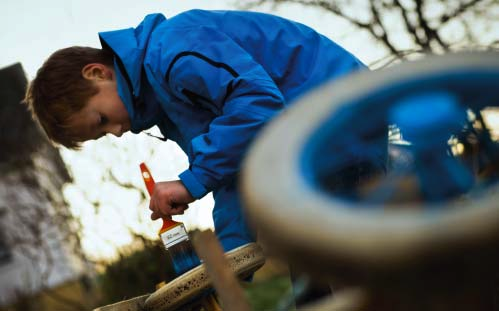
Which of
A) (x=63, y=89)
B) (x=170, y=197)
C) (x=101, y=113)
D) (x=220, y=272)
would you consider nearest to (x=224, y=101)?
(x=170, y=197)

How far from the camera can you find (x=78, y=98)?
214 centimetres

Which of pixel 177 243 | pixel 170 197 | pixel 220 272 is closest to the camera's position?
pixel 220 272

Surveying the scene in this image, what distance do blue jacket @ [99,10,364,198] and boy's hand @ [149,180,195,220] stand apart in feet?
0.09

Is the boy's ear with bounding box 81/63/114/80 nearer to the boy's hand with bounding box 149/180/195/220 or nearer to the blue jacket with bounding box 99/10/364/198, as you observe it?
the blue jacket with bounding box 99/10/364/198

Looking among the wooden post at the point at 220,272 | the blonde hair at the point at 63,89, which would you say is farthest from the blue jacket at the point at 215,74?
the wooden post at the point at 220,272

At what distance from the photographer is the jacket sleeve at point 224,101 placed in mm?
1699

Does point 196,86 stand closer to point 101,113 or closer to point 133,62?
point 133,62

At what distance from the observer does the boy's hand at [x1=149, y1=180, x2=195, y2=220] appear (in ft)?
5.66

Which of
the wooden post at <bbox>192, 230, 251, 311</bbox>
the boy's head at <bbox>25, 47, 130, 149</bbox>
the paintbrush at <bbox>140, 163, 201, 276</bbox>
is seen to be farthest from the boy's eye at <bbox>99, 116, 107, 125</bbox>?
the wooden post at <bbox>192, 230, 251, 311</bbox>

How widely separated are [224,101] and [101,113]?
581mm

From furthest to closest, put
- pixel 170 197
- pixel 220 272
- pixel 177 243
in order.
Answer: pixel 177 243 < pixel 170 197 < pixel 220 272

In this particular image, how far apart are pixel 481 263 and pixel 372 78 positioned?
33cm

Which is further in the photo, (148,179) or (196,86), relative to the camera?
(148,179)

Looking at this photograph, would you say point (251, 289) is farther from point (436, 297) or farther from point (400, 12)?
point (436, 297)
